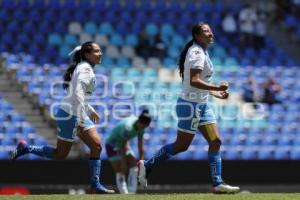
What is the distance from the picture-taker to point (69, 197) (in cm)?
920

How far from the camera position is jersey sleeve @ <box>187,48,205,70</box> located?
951cm

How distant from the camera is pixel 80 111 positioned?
9812mm

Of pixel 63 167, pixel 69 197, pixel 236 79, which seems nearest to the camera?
pixel 69 197

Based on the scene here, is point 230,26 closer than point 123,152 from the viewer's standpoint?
No

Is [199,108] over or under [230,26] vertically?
under

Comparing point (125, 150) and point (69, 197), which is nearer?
point (69, 197)

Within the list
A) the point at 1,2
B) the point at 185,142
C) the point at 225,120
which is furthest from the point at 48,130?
the point at 185,142

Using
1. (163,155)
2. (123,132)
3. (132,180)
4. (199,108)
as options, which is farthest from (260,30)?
(199,108)

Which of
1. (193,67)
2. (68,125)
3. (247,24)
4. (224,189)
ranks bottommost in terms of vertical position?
(224,189)

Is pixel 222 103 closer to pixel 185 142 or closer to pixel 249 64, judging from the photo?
pixel 249 64

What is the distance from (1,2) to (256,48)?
710 cm

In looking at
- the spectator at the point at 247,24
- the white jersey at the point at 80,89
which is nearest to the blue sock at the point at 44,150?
the white jersey at the point at 80,89

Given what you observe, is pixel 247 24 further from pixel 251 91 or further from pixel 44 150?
pixel 44 150

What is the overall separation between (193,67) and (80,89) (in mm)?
1390
